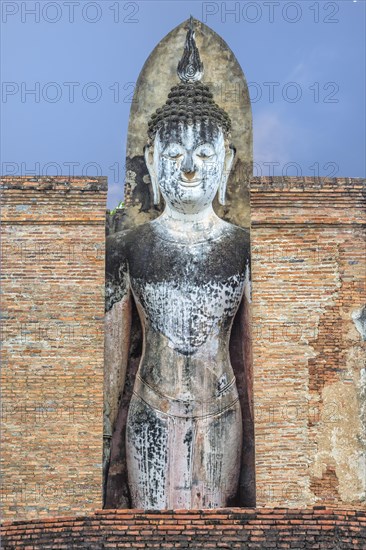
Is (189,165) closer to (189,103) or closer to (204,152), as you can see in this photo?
(204,152)

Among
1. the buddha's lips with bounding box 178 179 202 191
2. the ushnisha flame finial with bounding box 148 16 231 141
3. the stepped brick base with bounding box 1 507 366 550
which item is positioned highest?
the ushnisha flame finial with bounding box 148 16 231 141

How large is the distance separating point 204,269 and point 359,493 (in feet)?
8.44

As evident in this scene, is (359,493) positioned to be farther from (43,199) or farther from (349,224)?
(43,199)

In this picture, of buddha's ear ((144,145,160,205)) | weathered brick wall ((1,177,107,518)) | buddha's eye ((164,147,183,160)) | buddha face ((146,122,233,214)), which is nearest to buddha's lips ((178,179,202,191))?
buddha face ((146,122,233,214))

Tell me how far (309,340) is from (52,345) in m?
2.35

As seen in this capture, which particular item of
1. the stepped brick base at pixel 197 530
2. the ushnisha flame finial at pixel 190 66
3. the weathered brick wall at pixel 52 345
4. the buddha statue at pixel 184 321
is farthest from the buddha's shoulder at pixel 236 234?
the stepped brick base at pixel 197 530

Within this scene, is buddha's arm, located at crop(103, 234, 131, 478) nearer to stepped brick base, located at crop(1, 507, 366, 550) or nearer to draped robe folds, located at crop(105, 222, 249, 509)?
draped robe folds, located at crop(105, 222, 249, 509)

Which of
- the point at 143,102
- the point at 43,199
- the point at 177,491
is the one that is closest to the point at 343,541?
the point at 177,491

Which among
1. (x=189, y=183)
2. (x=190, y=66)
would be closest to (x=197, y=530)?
(x=189, y=183)

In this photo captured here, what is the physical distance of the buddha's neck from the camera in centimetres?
1484

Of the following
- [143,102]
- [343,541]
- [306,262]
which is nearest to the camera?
[343,541]

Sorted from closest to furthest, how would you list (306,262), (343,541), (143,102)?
(343,541)
(306,262)
(143,102)

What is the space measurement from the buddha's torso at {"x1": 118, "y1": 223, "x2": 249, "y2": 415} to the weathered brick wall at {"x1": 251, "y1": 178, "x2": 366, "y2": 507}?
0.56 meters

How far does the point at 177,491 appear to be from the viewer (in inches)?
570
